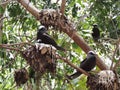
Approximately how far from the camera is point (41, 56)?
8.50 feet

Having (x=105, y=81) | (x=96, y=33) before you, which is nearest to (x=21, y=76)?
(x=105, y=81)

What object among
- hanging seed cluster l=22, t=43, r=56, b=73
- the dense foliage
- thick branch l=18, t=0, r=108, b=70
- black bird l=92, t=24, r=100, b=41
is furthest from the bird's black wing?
black bird l=92, t=24, r=100, b=41

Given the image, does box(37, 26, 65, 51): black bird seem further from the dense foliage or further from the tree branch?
the dense foliage

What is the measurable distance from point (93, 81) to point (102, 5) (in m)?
1.17

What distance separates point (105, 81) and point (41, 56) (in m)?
0.58

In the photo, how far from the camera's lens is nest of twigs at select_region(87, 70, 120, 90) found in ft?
9.02

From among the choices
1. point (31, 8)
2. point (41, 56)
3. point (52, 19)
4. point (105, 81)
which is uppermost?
point (31, 8)

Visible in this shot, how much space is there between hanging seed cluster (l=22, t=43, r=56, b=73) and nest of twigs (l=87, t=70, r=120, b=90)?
416mm

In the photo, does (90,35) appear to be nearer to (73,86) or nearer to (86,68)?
(86,68)

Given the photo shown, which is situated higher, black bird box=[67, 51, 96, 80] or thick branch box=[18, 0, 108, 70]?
thick branch box=[18, 0, 108, 70]

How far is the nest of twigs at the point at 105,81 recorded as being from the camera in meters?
2.75

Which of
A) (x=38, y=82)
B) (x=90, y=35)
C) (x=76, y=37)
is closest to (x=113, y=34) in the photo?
(x=90, y=35)

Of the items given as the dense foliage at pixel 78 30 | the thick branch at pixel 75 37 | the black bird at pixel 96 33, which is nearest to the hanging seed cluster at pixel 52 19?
the thick branch at pixel 75 37

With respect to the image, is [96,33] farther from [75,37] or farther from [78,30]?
[75,37]
